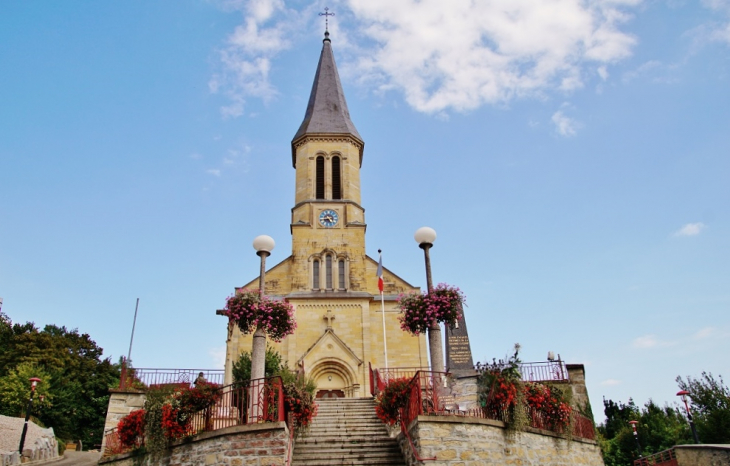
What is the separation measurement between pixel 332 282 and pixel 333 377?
4733 mm

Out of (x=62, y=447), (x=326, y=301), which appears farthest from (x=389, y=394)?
(x=62, y=447)

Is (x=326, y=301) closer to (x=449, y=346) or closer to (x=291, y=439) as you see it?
(x=449, y=346)

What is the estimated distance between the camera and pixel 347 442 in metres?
12.7

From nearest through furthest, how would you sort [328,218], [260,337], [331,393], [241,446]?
[241,446]
[260,337]
[331,393]
[328,218]

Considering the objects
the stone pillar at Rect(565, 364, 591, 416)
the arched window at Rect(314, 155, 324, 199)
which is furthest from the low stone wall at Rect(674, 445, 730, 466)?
the arched window at Rect(314, 155, 324, 199)

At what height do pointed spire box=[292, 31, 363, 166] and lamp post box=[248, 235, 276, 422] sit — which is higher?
pointed spire box=[292, 31, 363, 166]

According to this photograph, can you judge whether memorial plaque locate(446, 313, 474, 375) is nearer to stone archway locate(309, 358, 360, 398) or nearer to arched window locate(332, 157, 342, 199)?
stone archway locate(309, 358, 360, 398)

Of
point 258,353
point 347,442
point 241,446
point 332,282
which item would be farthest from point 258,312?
point 332,282

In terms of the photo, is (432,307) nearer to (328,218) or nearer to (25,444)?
(328,218)

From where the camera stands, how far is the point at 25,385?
31.6 meters

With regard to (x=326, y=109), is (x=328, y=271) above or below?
below

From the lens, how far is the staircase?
11.6 m

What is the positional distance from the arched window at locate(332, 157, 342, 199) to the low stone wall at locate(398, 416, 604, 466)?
2076cm

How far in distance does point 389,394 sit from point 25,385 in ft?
90.9
